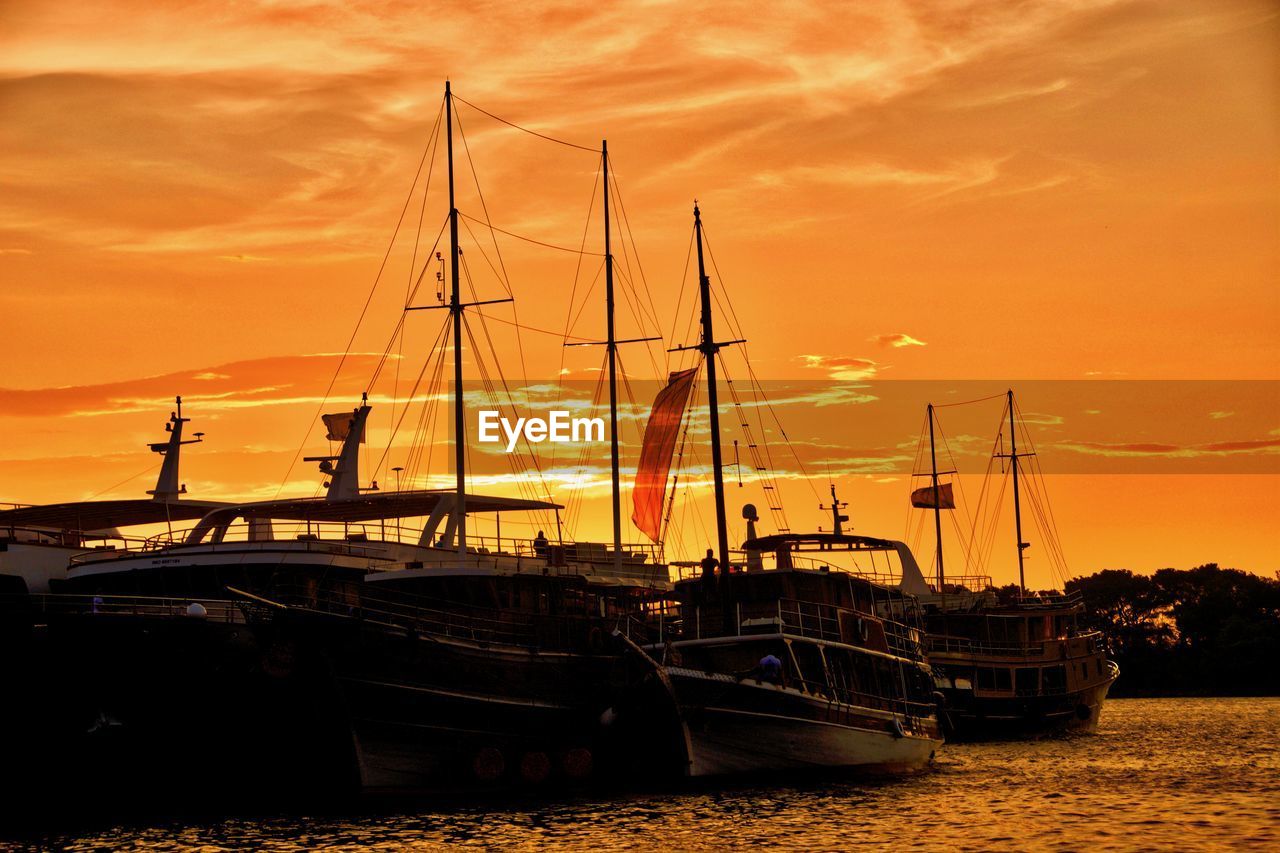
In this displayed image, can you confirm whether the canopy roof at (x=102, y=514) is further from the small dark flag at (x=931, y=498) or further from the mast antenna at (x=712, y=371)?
the small dark flag at (x=931, y=498)

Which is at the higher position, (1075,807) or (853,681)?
(853,681)

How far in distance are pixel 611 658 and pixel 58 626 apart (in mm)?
16515

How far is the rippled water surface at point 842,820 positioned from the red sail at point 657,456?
2475 centimetres

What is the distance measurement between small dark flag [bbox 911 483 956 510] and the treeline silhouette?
139 ft

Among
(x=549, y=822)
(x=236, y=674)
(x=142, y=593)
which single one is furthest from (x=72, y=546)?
(x=549, y=822)

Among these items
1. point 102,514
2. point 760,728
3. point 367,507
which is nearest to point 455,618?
point 760,728

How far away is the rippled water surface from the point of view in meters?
34.5

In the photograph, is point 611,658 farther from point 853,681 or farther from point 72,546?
point 72,546

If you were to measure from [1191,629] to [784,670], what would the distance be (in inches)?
4730

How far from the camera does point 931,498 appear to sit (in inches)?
3775

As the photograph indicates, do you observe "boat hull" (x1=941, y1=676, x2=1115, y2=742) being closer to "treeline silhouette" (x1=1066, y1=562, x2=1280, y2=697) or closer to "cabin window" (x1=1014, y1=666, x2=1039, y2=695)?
"cabin window" (x1=1014, y1=666, x2=1039, y2=695)

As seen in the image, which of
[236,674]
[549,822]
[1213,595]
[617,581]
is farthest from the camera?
[1213,595]

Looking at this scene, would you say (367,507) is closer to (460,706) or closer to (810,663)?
(460,706)

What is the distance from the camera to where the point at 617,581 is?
2078 inches
